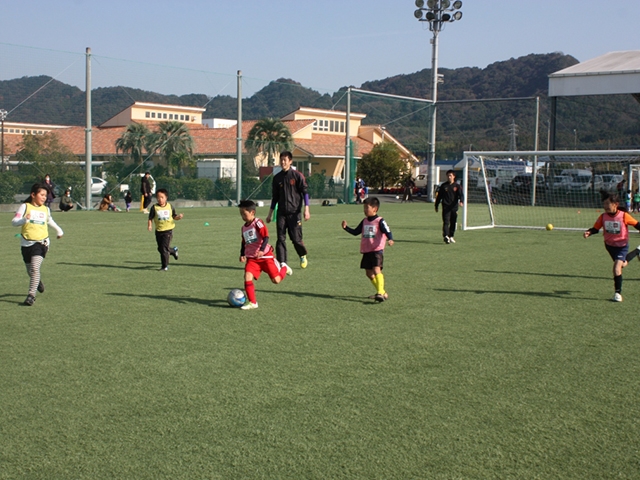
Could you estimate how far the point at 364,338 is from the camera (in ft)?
22.5

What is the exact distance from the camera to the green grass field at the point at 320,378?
3988 mm

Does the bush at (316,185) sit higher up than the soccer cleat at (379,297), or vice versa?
the bush at (316,185)

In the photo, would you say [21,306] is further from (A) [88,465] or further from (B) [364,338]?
(A) [88,465]

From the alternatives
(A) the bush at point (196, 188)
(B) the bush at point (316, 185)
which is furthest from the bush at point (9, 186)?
(B) the bush at point (316, 185)

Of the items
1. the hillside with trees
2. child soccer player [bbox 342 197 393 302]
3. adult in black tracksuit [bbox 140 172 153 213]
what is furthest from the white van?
child soccer player [bbox 342 197 393 302]

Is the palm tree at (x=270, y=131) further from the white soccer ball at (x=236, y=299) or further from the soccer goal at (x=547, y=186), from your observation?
the white soccer ball at (x=236, y=299)

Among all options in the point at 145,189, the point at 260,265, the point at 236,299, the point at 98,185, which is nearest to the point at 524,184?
the point at 145,189

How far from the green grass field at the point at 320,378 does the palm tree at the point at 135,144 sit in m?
21.3

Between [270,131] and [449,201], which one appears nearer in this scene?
[449,201]

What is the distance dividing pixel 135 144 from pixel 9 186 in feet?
20.6

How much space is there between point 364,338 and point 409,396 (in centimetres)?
182

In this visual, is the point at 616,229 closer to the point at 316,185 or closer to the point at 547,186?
the point at 547,186

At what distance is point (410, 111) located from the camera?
133 ft

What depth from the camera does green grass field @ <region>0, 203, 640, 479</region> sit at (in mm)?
3988
